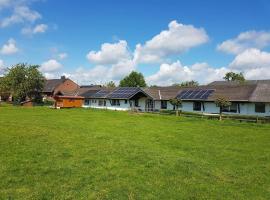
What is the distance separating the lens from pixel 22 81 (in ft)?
233

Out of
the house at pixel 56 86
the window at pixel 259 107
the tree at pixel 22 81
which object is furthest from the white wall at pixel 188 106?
the house at pixel 56 86

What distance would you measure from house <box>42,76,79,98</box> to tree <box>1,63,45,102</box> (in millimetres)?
16053

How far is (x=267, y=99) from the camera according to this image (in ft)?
140

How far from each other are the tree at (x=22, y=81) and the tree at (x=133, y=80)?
4551 cm

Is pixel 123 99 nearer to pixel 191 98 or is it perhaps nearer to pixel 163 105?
pixel 163 105

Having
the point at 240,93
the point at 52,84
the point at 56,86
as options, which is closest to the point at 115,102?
the point at 240,93

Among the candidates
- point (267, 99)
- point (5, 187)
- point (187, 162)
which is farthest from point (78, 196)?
point (267, 99)

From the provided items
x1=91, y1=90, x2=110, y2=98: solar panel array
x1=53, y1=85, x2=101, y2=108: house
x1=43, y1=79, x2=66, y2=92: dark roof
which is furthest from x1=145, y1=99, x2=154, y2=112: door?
x1=43, y1=79, x2=66, y2=92: dark roof

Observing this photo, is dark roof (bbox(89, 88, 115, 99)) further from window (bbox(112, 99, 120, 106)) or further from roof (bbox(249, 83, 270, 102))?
roof (bbox(249, 83, 270, 102))

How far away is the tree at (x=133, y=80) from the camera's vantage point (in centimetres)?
11481

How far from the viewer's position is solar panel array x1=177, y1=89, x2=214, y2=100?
5072cm

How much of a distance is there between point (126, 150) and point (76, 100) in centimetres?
5408

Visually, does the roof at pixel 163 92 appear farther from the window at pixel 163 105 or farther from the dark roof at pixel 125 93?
the dark roof at pixel 125 93

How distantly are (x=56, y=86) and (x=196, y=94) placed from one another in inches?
2021
